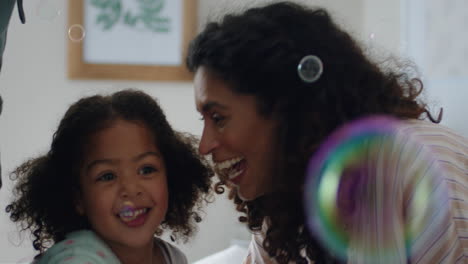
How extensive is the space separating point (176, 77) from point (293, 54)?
Result: 1.24 m

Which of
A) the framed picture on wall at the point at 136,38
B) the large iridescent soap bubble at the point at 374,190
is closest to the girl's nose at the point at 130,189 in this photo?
the large iridescent soap bubble at the point at 374,190

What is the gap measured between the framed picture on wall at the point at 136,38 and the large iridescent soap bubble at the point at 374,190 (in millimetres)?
1239

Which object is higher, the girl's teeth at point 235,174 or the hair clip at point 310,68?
the hair clip at point 310,68

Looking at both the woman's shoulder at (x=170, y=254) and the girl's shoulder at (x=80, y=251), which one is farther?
the woman's shoulder at (x=170, y=254)

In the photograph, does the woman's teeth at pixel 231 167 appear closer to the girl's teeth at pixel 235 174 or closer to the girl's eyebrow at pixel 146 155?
the girl's teeth at pixel 235 174

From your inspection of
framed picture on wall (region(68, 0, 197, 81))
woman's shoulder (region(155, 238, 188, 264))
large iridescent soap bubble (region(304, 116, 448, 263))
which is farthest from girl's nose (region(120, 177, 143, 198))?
framed picture on wall (region(68, 0, 197, 81))

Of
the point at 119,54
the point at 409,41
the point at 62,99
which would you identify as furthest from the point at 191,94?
the point at 409,41

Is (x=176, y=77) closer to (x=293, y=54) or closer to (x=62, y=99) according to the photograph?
(x=62, y=99)

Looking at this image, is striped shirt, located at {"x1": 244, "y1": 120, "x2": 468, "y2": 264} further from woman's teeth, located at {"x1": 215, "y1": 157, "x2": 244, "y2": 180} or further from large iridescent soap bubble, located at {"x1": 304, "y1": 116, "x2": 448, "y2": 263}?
woman's teeth, located at {"x1": 215, "y1": 157, "x2": 244, "y2": 180}

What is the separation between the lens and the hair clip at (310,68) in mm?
951

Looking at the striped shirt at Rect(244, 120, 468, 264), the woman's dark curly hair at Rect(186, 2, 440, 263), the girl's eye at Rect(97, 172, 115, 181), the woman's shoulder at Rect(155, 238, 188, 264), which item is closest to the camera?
the striped shirt at Rect(244, 120, 468, 264)

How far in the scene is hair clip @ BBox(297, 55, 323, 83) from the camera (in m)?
0.95

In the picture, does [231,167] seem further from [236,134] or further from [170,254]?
[170,254]

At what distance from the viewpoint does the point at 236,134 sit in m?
1.00
